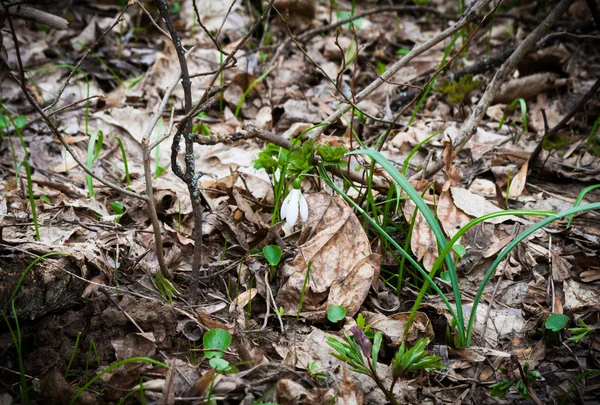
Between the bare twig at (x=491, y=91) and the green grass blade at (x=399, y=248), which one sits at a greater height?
the bare twig at (x=491, y=91)

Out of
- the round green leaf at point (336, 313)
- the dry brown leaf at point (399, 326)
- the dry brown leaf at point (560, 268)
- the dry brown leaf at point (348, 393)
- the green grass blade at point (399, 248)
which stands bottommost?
the dry brown leaf at point (348, 393)

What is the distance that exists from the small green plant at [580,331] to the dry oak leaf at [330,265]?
721mm

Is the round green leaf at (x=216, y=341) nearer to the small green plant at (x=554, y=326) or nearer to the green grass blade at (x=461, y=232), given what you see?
the green grass blade at (x=461, y=232)

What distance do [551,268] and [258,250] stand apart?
1.23m

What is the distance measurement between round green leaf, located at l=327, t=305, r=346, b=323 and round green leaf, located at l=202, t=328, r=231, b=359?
378 mm

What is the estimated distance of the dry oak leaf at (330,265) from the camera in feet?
6.29

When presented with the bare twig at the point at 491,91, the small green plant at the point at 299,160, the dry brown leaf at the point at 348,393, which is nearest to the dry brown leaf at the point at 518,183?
the bare twig at the point at 491,91

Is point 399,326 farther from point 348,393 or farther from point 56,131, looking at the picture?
point 56,131

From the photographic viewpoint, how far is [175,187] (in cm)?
242

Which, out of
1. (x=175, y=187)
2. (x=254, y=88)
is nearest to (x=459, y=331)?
(x=175, y=187)

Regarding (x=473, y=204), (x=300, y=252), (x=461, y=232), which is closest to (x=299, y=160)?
(x=300, y=252)

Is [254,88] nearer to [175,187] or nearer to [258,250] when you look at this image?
[175,187]

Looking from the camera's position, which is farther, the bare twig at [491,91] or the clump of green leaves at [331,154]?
the bare twig at [491,91]

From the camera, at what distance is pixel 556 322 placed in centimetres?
179
